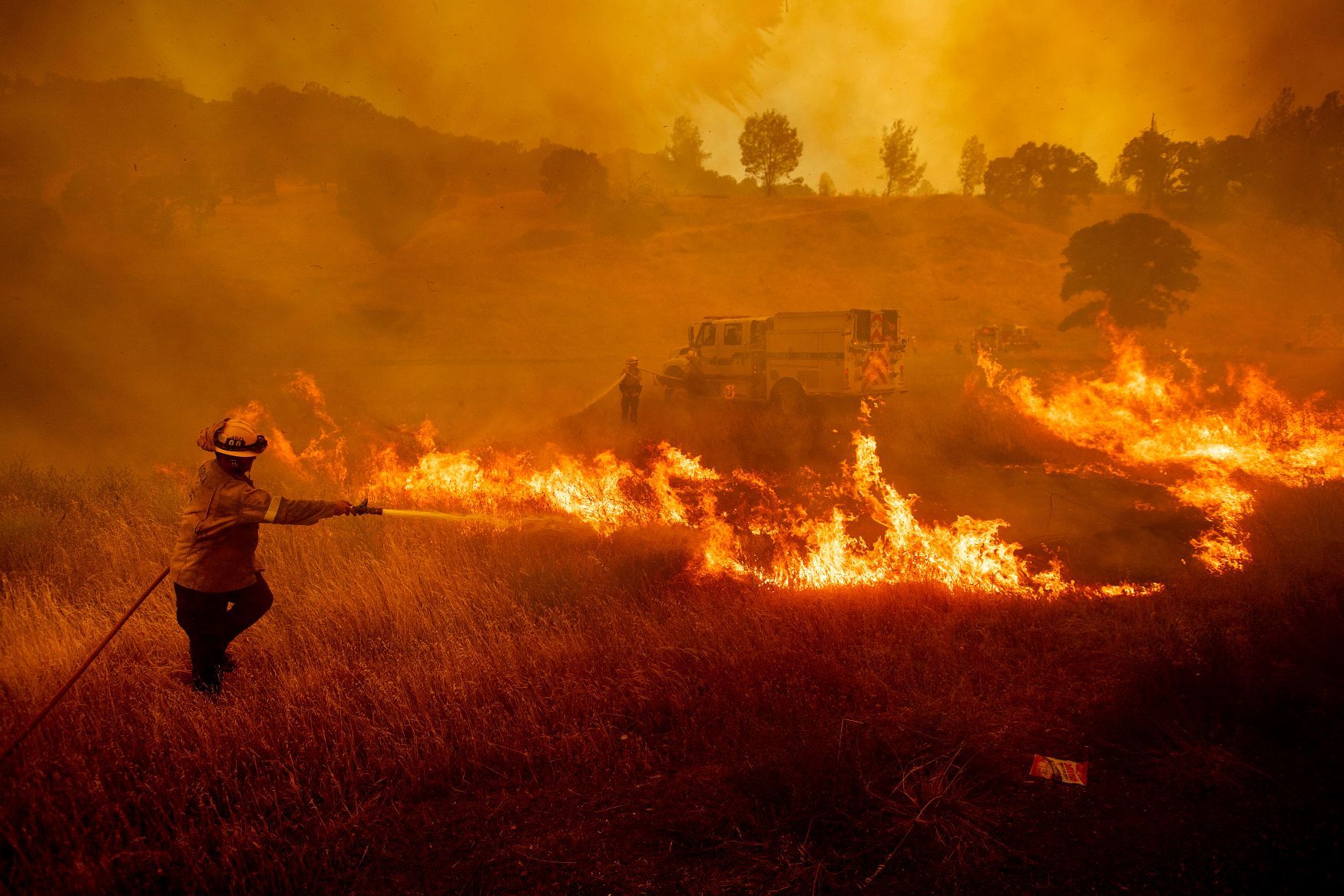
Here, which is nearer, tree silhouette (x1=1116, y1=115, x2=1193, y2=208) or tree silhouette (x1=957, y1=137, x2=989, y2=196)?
tree silhouette (x1=1116, y1=115, x2=1193, y2=208)

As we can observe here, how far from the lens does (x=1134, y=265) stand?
2797cm

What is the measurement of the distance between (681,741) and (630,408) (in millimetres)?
12161

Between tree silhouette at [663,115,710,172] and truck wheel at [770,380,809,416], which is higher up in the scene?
tree silhouette at [663,115,710,172]

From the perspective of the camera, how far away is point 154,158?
2695 cm

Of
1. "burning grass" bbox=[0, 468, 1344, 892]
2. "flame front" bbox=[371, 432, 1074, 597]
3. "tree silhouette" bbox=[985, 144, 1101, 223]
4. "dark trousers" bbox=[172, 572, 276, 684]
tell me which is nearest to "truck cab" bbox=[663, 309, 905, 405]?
"flame front" bbox=[371, 432, 1074, 597]

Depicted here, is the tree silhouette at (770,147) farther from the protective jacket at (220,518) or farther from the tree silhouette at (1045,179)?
the protective jacket at (220,518)

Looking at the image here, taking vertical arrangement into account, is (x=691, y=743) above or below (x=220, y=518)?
below

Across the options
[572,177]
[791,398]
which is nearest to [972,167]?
[572,177]

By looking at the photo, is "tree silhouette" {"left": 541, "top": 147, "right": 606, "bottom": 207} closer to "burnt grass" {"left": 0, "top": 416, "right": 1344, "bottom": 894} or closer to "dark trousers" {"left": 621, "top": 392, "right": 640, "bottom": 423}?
"dark trousers" {"left": 621, "top": 392, "right": 640, "bottom": 423}

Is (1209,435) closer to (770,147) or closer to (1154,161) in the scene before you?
(1154,161)

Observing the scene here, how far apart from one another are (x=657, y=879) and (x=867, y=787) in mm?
1197

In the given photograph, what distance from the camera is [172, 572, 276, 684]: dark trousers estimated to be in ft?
14.3

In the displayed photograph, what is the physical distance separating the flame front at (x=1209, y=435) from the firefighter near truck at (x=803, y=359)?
3161mm

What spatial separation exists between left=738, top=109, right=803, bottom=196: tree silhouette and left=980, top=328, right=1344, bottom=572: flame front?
6204cm
